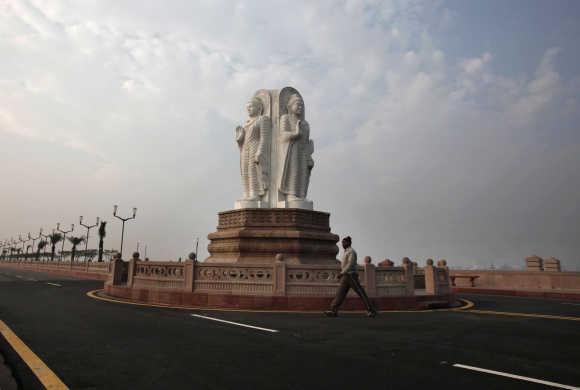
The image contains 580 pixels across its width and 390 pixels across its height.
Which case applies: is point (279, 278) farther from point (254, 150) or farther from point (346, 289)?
point (254, 150)

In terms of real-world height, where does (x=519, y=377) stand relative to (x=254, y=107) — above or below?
below

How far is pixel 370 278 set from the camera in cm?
1150

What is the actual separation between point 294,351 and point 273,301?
5.44 metres

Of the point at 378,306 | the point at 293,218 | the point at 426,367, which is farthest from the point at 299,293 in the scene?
the point at 426,367

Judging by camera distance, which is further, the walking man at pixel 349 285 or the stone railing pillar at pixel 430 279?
the stone railing pillar at pixel 430 279

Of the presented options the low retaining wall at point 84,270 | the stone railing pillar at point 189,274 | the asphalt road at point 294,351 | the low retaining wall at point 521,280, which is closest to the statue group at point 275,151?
the stone railing pillar at point 189,274

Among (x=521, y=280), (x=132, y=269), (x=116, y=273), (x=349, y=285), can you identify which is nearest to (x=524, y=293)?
(x=521, y=280)

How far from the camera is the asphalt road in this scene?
14.0ft

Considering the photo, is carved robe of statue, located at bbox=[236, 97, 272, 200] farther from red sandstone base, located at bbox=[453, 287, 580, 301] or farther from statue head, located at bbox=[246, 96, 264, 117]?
red sandstone base, located at bbox=[453, 287, 580, 301]

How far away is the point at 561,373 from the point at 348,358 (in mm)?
2438

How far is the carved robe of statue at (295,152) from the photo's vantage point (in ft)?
59.9

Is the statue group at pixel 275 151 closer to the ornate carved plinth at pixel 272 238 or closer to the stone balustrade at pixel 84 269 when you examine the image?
the ornate carved plinth at pixel 272 238

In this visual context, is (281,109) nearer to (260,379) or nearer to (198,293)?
(198,293)

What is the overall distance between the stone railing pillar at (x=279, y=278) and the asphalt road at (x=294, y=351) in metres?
2.05
